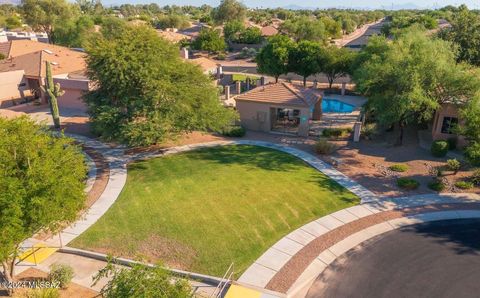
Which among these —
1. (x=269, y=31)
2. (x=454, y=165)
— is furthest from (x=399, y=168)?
(x=269, y=31)

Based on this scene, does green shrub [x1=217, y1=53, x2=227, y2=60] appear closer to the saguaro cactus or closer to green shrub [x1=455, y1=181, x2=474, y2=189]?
the saguaro cactus

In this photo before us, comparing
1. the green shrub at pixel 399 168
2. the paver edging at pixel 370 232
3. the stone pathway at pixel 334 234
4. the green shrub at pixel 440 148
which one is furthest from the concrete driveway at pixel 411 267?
the green shrub at pixel 440 148

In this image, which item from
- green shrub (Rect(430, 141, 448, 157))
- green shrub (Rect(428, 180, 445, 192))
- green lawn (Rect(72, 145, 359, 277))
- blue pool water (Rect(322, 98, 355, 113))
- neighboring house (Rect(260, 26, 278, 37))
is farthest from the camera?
neighboring house (Rect(260, 26, 278, 37))

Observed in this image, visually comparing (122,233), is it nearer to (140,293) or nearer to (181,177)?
(181,177)

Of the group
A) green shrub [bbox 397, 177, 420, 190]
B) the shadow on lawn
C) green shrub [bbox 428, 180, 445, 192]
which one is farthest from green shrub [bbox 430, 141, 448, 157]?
the shadow on lawn

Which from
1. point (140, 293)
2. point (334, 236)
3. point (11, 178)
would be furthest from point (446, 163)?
point (11, 178)

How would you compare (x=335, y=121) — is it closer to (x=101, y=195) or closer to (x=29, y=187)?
(x=101, y=195)
